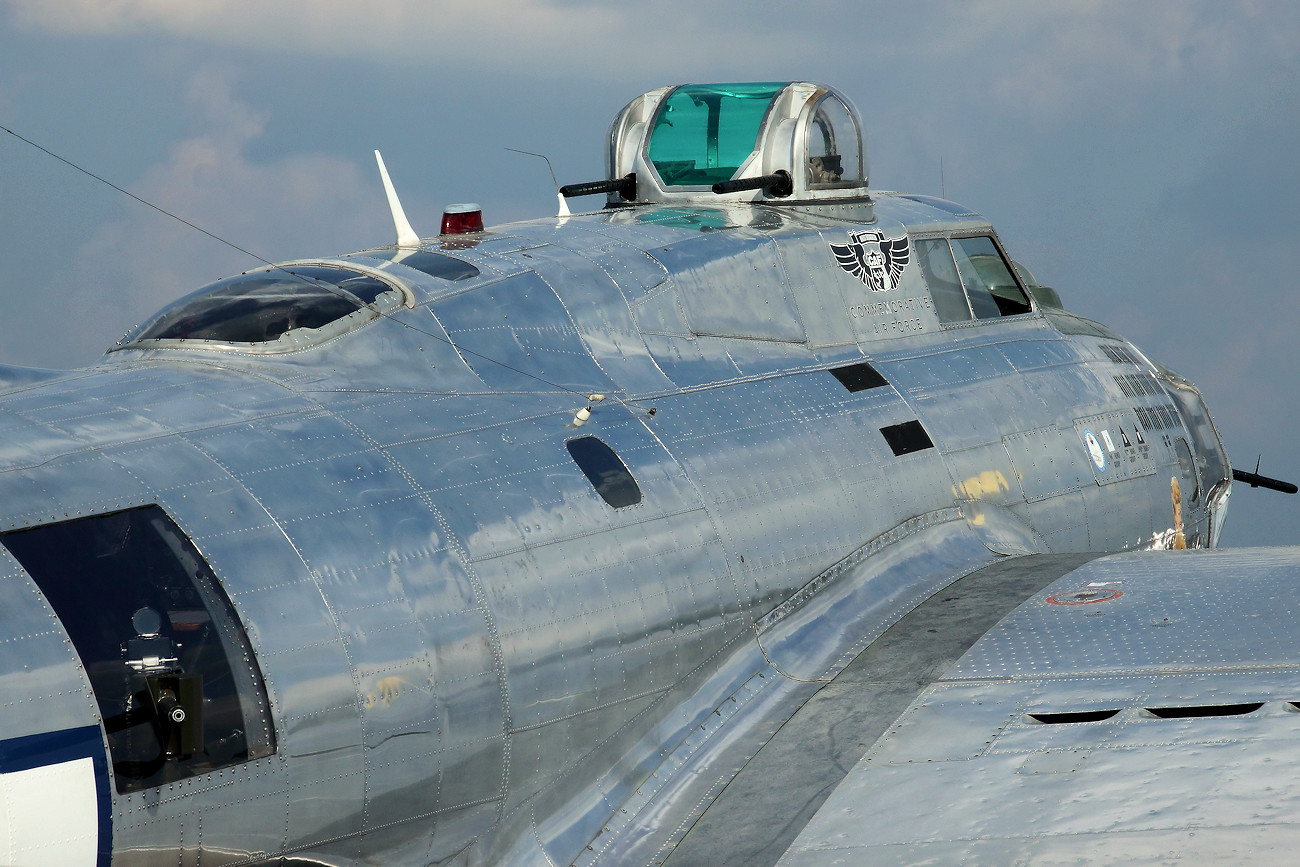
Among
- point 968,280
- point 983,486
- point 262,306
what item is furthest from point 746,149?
point 262,306

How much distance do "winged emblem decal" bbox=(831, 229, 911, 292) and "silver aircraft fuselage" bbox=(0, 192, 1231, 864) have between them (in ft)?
0.18

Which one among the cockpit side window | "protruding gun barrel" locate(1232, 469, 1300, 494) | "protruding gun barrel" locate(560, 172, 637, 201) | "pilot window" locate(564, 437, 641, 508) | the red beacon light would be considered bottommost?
"protruding gun barrel" locate(1232, 469, 1300, 494)

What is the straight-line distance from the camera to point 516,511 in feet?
25.7

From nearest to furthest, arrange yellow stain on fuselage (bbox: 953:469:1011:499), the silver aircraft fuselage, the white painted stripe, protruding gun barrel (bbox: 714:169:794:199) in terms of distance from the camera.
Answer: the white painted stripe
the silver aircraft fuselage
yellow stain on fuselage (bbox: 953:469:1011:499)
protruding gun barrel (bbox: 714:169:794:199)

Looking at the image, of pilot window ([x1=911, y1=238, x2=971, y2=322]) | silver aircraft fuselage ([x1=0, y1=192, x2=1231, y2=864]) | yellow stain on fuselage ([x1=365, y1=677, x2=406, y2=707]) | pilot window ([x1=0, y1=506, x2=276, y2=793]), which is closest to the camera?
pilot window ([x1=0, y1=506, x2=276, y2=793])

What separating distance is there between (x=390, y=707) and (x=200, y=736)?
0.98 meters

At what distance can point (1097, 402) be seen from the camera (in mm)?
12984

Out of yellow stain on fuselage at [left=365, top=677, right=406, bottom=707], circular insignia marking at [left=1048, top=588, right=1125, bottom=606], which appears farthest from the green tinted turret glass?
yellow stain on fuselage at [left=365, top=677, right=406, bottom=707]

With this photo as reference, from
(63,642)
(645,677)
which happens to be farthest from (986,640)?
(63,642)

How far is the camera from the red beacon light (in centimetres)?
1116

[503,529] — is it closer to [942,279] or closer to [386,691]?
[386,691]

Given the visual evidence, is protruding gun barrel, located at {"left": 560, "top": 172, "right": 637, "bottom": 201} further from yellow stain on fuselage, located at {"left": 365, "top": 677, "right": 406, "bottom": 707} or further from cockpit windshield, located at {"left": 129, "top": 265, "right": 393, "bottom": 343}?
yellow stain on fuselage, located at {"left": 365, "top": 677, "right": 406, "bottom": 707}

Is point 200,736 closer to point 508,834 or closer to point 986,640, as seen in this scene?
point 508,834

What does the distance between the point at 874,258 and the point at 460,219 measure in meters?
3.64
